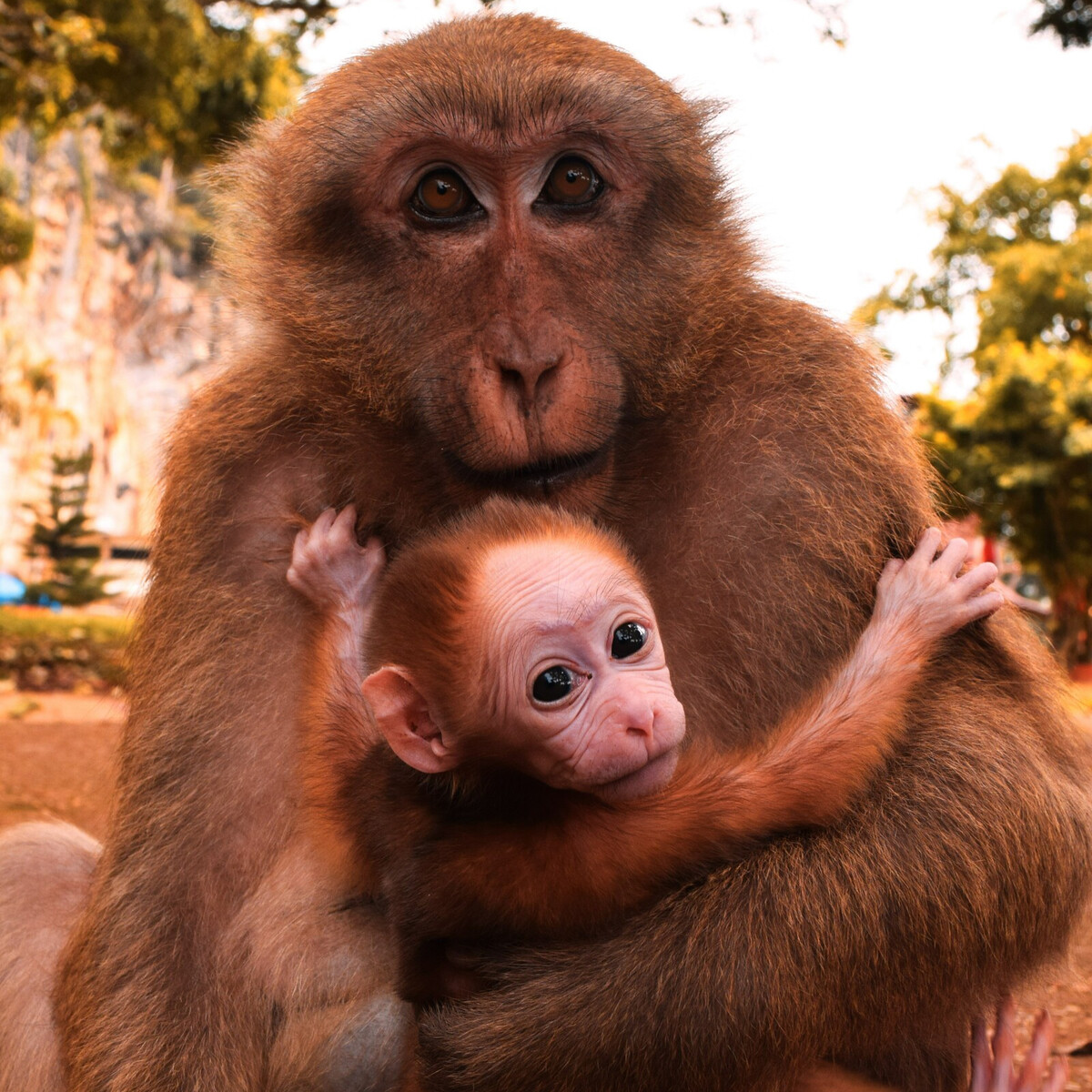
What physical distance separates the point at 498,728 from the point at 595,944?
406 millimetres

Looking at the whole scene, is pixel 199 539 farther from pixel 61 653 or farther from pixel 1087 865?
pixel 61 653

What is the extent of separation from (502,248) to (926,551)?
978mm

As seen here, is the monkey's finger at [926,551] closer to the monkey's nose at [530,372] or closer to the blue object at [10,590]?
the monkey's nose at [530,372]

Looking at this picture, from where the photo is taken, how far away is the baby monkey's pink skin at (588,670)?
1945 millimetres

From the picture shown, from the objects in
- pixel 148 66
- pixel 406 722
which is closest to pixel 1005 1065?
pixel 406 722

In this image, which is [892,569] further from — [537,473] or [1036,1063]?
[1036,1063]

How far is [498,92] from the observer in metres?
2.21

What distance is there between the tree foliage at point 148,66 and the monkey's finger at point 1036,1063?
9.95 m

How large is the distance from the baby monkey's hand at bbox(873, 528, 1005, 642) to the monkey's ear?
851mm

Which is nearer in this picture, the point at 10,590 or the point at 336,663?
the point at 336,663

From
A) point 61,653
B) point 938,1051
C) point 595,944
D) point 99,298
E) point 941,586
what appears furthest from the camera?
point 99,298

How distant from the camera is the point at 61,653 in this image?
16.8m

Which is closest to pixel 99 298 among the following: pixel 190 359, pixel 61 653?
pixel 190 359

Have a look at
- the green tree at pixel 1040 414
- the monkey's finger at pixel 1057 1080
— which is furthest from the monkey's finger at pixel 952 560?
the green tree at pixel 1040 414
